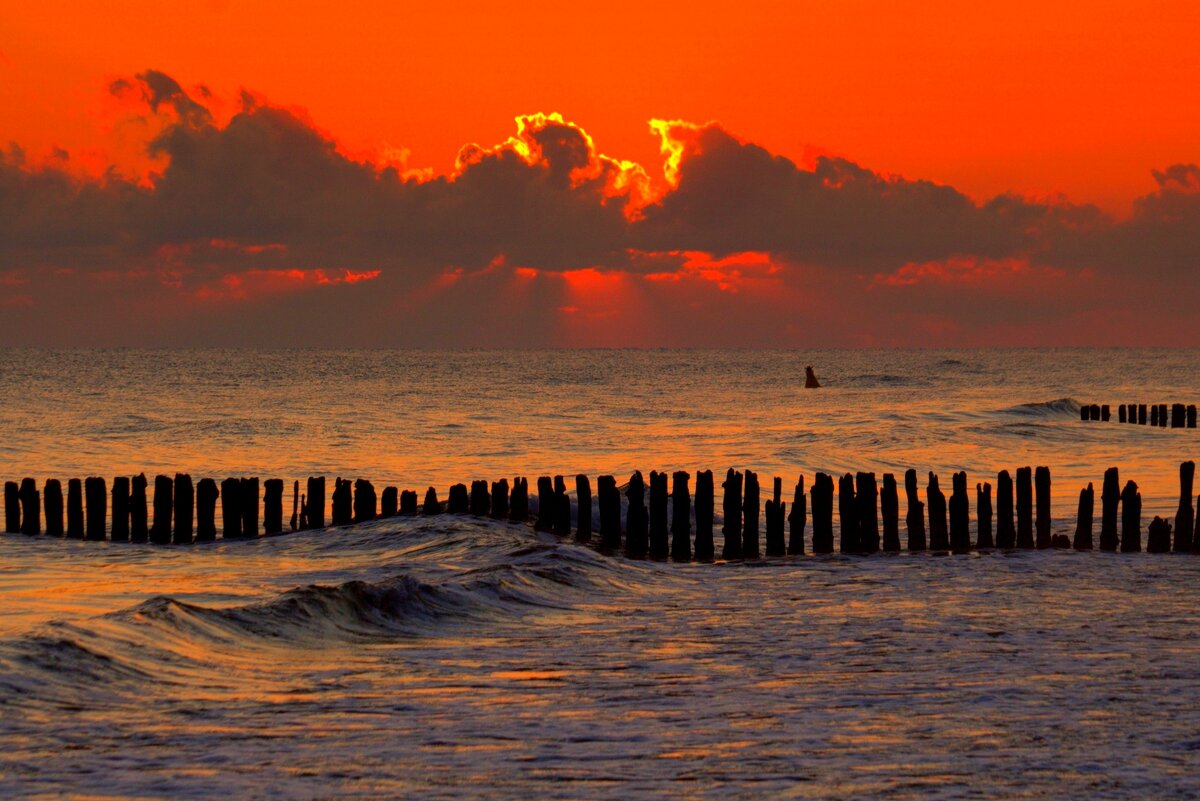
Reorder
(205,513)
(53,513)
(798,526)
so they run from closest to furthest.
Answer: (798,526), (205,513), (53,513)

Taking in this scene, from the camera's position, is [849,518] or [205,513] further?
[205,513]

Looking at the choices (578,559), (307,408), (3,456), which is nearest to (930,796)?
(578,559)

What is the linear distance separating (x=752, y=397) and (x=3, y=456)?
48548 mm

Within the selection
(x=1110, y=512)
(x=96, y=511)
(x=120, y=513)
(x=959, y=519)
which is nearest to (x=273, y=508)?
(x=120, y=513)

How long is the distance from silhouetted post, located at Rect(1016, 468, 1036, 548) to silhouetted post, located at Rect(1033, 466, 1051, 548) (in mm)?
109

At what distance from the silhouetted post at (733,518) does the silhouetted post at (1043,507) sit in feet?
10.9

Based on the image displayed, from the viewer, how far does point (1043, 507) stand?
15359 millimetres

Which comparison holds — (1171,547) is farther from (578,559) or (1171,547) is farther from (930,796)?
(930,796)

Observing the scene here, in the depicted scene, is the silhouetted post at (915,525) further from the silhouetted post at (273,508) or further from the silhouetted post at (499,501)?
the silhouetted post at (273,508)

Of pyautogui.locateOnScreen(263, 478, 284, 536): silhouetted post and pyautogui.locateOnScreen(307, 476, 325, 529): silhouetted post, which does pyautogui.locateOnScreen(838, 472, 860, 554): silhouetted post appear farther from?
pyautogui.locateOnScreen(307, 476, 325, 529): silhouetted post

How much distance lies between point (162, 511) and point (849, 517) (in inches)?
339

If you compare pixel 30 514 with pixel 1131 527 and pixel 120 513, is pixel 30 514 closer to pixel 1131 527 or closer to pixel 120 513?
pixel 120 513

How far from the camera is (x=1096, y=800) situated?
600cm

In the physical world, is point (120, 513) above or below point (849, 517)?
below
